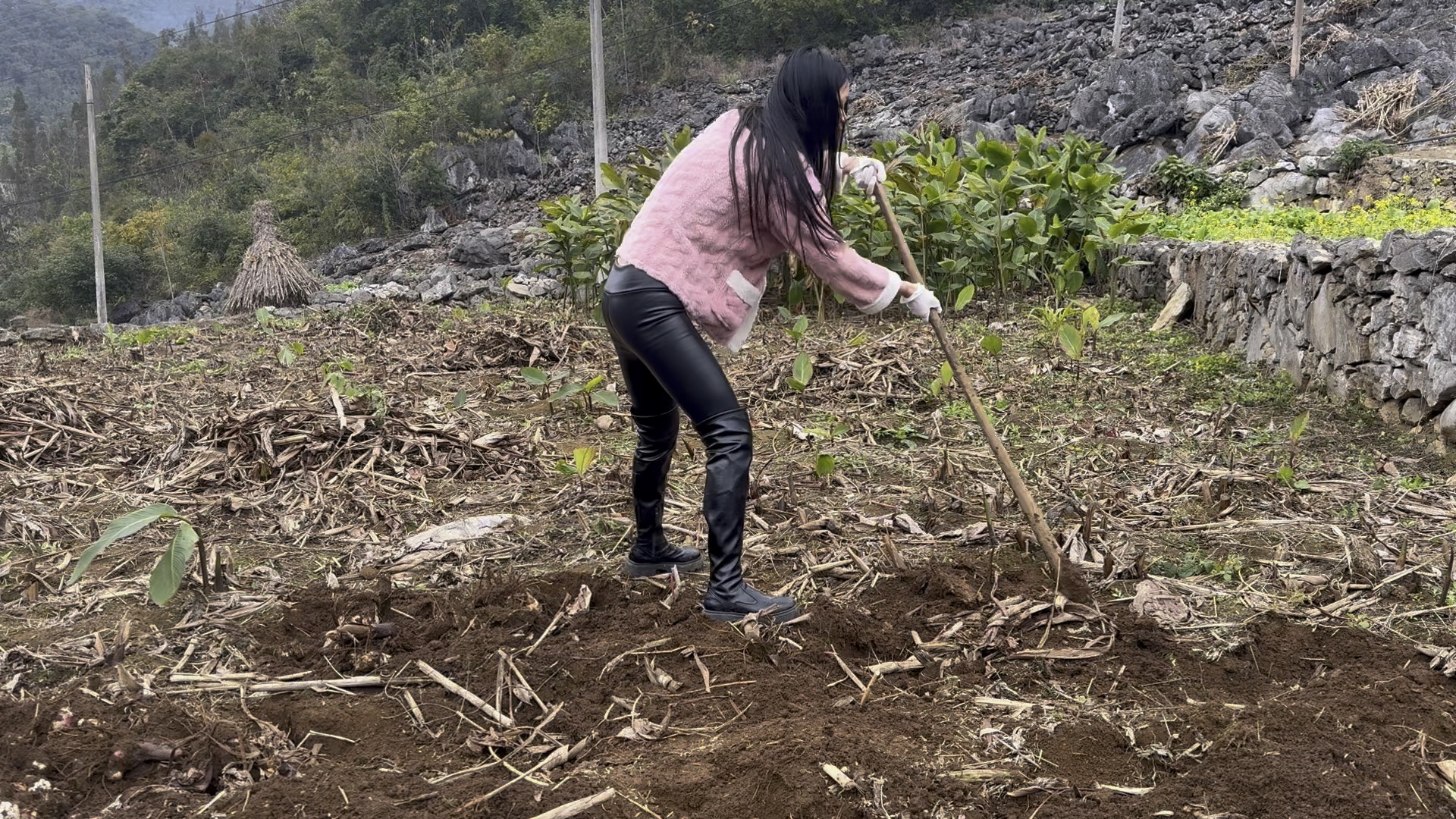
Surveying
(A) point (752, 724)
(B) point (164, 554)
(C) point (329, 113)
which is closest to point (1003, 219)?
(A) point (752, 724)

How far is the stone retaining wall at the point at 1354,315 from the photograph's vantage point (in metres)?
4.01

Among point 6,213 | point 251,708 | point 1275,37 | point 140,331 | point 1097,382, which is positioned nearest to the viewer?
point 251,708

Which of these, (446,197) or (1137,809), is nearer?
(1137,809)

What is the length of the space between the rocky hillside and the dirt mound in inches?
308

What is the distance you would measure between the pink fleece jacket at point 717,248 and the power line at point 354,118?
3139 cm

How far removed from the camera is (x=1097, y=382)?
5.25 metres

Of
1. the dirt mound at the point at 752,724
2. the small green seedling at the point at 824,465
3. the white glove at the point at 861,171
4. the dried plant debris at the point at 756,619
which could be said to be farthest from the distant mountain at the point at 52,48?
the dirt mound at the point at 752,724

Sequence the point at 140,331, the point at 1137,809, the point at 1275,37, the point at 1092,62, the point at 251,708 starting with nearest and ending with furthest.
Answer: the point at 1137,809 < the point at 251,708 < the point at 140,331 < the point at 1275,37 < the point at 1092,62

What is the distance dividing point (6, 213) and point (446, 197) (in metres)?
28.3

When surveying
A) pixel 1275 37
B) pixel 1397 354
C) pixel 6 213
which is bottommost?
pixel 6 213

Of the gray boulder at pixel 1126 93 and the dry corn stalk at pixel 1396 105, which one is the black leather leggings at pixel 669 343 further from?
the gray boulder at pixel 1126 93

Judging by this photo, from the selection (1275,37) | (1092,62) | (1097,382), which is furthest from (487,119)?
(1097,382)

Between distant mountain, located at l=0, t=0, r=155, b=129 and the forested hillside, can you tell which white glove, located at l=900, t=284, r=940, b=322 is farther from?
distant mountain, located at l=0, t=0, r=155, b=129

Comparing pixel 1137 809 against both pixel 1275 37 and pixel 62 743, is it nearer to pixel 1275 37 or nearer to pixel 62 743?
pixel 62 743
